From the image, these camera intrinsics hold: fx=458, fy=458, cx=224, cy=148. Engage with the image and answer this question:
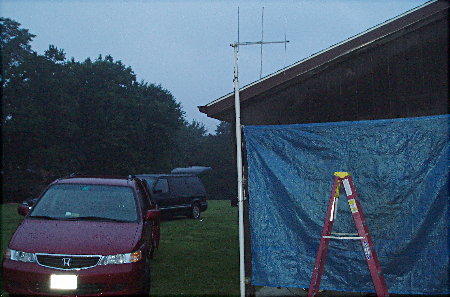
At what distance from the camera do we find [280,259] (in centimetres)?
598

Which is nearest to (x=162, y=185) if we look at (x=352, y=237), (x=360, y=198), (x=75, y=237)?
(x=75, y=237)

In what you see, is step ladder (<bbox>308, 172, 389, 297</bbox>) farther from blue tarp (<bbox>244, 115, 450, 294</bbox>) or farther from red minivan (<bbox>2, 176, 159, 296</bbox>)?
red minivan (<bbox>2, 176, 159, 296</bbox>)

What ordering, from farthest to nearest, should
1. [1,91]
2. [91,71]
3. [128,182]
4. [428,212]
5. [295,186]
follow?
1. [91,71]
2. [1,91]
3. [128,182]
4. [295,186]
5. [428,212]

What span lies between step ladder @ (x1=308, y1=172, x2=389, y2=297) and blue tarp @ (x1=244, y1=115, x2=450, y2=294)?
441 millimetres

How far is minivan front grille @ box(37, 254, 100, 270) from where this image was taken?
Answer: 18.8ft

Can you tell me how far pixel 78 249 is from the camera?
582cm

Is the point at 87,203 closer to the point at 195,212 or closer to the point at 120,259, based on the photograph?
the point at 120,259

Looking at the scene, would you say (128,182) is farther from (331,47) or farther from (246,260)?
(331,47)

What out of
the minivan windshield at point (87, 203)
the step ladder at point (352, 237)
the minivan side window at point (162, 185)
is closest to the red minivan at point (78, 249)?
the minivan windshield at point (87, 203)

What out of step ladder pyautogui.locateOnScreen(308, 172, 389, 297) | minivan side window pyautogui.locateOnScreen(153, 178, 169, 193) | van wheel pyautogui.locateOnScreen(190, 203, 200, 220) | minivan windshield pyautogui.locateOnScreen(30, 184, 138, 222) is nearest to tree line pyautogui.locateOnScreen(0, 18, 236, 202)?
van wheel pyautogui.locateOnScreen(190, 203, 200, 220)

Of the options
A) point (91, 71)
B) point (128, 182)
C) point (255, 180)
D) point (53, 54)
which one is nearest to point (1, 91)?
point (53, 54)

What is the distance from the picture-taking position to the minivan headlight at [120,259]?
5840 mm

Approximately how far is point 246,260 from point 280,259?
76 cm

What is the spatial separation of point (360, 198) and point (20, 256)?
14.5 ft
